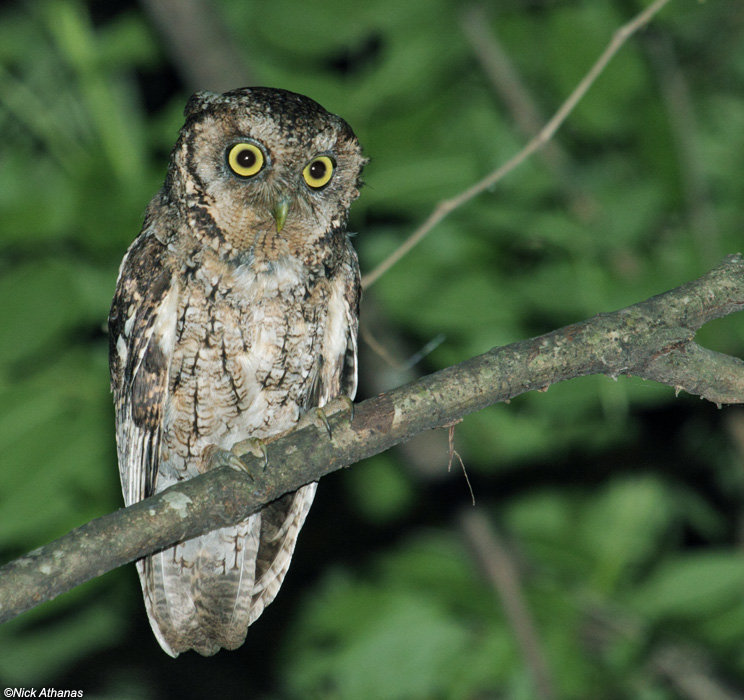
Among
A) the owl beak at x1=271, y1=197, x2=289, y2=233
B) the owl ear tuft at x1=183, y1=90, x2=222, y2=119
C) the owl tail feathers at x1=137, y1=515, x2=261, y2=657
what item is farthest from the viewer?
the owl tail feathers at x1=137, y1=515, x2=261, y2=657

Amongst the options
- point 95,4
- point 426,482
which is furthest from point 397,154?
point 95,4

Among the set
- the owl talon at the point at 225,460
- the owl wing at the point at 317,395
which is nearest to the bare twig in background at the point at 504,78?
the owl wing at the point at 317,395

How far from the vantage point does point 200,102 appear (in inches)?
108

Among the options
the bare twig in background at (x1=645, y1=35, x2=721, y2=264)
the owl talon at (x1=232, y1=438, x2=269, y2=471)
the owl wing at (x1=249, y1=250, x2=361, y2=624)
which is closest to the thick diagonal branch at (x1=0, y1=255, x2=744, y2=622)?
the owl talon at (x1=232, y1=438, x2=269, y2=471)

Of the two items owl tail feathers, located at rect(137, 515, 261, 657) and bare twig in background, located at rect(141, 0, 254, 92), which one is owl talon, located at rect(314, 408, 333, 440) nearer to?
owl tail feathers, located at rect(137, 515, 261, 657)

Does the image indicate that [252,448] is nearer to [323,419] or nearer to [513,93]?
[323,419]

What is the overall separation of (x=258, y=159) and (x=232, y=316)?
1.55ft

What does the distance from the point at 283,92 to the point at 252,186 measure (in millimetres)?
316

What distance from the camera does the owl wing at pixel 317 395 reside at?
→ 2939 mm

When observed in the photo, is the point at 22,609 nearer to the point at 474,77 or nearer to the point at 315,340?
the point at 315,340

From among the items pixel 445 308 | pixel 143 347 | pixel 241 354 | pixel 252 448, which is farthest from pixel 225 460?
A: pixel 445 308

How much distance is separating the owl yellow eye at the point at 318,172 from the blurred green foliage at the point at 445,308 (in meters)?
0.43

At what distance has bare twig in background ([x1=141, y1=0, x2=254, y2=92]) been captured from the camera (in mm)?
3703

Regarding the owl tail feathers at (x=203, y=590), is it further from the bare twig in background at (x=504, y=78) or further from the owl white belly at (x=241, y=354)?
the bare twig in background at (x=504, y=78)
